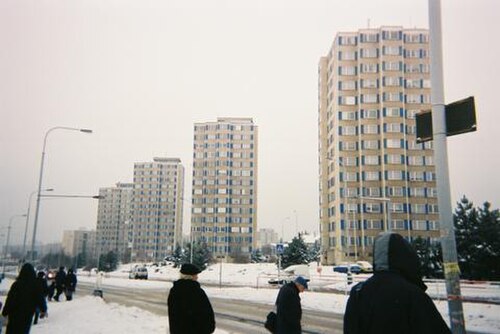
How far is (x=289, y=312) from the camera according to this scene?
21.6ft

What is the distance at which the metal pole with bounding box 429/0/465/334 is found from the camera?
5.65 m

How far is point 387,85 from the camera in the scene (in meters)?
79.2

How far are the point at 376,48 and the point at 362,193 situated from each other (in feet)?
88.7

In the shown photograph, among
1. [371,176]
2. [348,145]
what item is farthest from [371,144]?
[371,176]

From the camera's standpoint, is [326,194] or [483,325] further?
[326,194]

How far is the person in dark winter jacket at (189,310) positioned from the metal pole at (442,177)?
3.16 meters

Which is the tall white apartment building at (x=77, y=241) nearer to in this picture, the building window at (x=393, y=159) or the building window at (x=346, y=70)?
the building window at (x=346, y=70)

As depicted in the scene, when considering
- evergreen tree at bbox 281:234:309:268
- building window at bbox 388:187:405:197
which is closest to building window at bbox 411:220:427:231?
building window at bbox 388:187:405:197

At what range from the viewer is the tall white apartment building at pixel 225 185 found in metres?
117

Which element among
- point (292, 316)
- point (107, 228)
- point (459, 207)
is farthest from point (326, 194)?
point (107, 228)

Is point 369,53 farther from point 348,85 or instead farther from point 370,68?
point 348,85

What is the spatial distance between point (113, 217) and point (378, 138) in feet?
396

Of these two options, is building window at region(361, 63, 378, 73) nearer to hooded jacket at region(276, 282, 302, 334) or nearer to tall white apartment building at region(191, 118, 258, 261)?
tall white apartment building at region(191, 118, 258, 261)

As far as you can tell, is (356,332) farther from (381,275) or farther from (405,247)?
(405,247)
